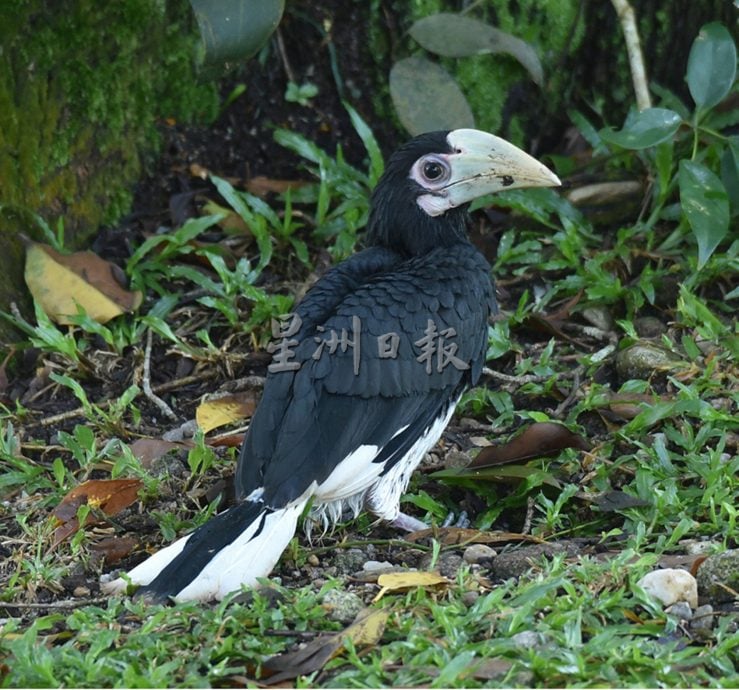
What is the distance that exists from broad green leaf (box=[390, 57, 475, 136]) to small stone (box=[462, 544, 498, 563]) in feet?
6.97

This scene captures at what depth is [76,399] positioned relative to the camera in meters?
4.87

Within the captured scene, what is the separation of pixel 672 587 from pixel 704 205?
6.59ft

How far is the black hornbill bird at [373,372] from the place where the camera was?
3.56 metres

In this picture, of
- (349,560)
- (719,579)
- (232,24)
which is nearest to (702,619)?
(719,579)

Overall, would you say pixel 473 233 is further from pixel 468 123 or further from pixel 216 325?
pixel 216 325

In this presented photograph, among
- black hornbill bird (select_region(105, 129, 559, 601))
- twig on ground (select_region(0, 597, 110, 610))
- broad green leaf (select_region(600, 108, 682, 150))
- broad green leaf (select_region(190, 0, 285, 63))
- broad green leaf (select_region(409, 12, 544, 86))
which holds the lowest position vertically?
twig on ground (select_region(0, 597, 110, 610))

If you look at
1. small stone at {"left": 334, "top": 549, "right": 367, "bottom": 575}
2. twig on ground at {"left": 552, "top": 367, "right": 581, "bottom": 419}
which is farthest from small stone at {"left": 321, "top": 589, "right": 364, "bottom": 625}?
twig on ground at {"left": 552, "top": 367, "right": 581, "bottom": 419}

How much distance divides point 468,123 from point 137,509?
217cm

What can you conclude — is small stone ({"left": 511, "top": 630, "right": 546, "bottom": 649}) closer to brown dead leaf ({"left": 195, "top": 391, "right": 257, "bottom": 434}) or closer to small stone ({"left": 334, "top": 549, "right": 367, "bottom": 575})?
small stone ({"left": 334, "top": 549, "right": 367, "bottom": 575})

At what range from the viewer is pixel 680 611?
128 inches

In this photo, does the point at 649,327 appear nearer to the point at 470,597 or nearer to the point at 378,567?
the point at 378,567

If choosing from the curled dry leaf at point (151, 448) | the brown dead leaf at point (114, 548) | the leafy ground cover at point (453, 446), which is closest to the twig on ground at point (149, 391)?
the leafy ground cover at point (453, 446)

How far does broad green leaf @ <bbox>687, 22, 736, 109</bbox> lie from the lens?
5.00 meters

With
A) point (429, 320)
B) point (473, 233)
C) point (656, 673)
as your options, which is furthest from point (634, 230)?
point (656, 673)
